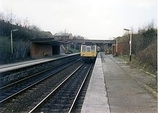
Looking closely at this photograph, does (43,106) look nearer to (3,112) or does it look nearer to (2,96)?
(3,112)

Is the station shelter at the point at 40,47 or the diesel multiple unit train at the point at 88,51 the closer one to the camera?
the diesel multiple unit train at the point at 88,51

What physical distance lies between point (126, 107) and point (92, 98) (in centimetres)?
225

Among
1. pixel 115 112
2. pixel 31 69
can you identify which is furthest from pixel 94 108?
pixel 31 69

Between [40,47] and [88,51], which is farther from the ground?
[40,47]

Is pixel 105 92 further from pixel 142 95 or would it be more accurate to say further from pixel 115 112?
pixel 115 112

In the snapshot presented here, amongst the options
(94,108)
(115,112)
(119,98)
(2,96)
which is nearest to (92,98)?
(119,98)

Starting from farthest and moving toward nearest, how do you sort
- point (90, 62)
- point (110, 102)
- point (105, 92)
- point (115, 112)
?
point (90, 62) < point (105, 92) < point (110, 102) < point (115, 112)

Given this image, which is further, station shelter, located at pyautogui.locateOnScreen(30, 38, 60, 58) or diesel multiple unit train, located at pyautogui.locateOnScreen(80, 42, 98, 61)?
station shelter, located at pyautogui.locateOnScreen(30, 38, 60, 58)

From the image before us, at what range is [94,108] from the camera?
945 cm

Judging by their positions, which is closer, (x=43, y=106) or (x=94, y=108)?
(x=94, y=108)

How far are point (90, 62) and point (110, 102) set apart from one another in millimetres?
32530

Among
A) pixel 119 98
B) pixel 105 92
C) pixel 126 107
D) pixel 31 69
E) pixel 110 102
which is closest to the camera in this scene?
pixel 126 107

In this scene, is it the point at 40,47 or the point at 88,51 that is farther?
the point at 40,47

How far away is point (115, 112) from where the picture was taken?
870 cm
